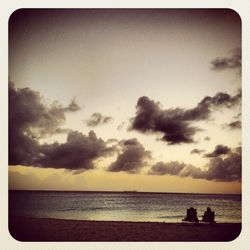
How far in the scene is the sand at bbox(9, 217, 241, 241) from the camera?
13.6 ft

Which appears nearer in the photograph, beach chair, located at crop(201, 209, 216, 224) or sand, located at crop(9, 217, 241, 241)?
sand, located at crop(9, 217, 241, 241)

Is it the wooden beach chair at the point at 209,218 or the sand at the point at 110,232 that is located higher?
the wooden beach chair at the point at 209,218

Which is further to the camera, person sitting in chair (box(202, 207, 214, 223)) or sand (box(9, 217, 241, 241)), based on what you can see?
person sitting in chair (box(202, 207, 214, 223))

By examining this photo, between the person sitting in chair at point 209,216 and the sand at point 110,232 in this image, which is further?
the person sitting in chair at point 209,216

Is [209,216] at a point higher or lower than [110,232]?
higher

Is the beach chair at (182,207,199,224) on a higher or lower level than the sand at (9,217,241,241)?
higher

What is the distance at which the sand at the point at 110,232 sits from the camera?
13.6ft

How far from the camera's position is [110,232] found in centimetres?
423

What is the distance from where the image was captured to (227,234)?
13.7ft

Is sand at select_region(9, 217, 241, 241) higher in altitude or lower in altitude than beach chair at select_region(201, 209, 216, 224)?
lower

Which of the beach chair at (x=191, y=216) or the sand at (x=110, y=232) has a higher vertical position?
the beach chair at (x=191, y=216)

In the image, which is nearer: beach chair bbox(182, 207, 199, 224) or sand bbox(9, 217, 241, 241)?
sand bbox(9, 217, 241, 241)

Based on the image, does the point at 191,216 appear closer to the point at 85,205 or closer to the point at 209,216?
the point at 209,216

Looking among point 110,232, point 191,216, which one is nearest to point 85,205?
point 110,232
